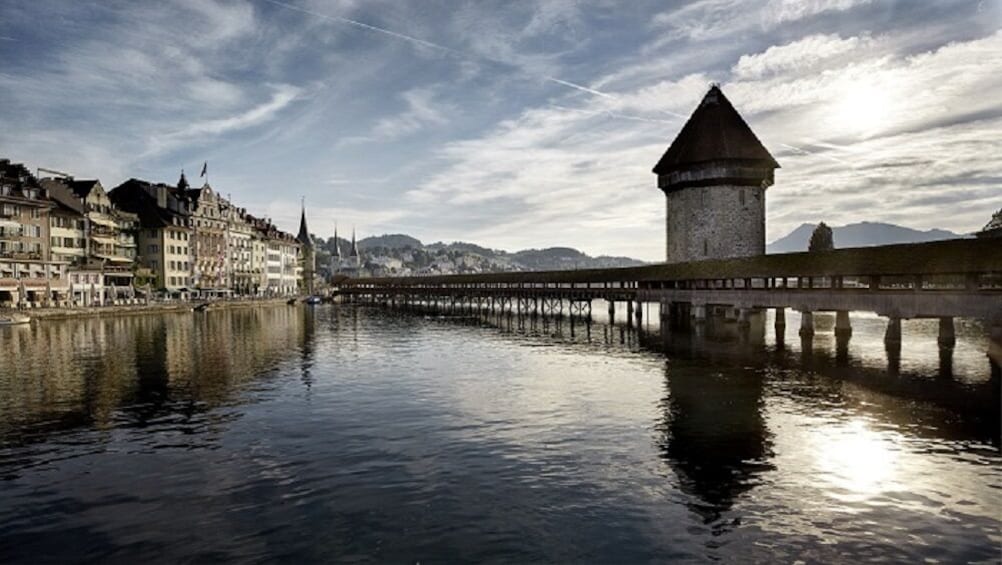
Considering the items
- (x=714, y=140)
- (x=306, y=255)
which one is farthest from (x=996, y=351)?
(x=306, y=255)

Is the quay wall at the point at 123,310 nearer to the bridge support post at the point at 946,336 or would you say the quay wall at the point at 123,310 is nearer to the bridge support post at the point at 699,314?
the bridge support post at the point at 699,314

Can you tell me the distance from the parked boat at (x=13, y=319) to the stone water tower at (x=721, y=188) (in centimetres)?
6397

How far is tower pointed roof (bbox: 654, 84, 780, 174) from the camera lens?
64.2 metres

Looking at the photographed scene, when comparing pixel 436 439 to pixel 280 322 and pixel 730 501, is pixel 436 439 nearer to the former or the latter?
pixel 730 501

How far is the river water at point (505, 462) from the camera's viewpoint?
36.6 feet

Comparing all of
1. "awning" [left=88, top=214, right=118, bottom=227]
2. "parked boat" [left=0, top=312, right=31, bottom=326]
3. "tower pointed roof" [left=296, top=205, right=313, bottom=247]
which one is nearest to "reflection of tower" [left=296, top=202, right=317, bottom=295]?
"tower pointed roof" [left=296, top=205, right=313, bottom=247]

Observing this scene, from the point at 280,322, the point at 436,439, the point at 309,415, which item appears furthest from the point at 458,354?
the point at 280,322

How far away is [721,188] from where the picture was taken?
64500 mm

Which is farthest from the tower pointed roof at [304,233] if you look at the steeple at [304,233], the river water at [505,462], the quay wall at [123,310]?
the river water at [505,462]

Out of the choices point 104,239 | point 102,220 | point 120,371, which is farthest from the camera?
point 104,239

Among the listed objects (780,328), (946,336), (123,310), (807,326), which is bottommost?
(780,328)

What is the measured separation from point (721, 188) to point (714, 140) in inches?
192

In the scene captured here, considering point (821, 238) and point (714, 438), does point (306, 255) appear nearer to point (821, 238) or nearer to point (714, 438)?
point (821, 238)

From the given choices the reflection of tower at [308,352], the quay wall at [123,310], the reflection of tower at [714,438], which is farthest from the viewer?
the quay wall at [123,310]
